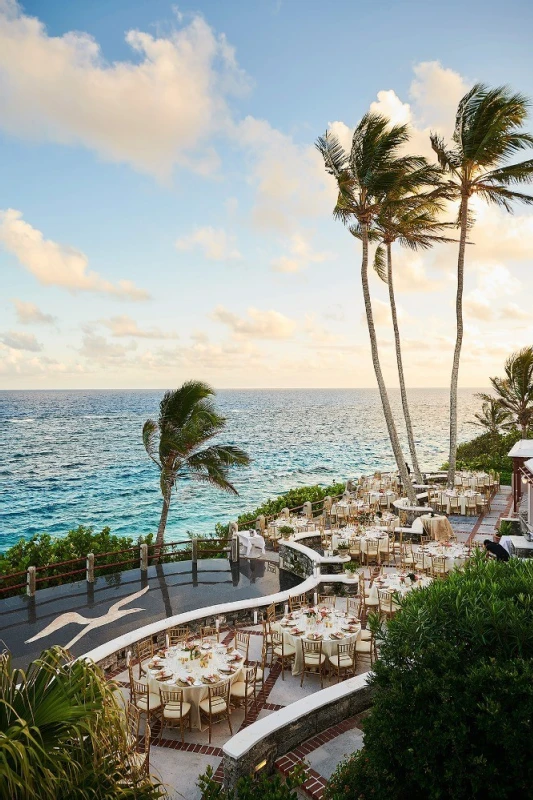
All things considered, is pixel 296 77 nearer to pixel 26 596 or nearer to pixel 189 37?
pixel 189 37

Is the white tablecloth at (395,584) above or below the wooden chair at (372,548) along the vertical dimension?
above

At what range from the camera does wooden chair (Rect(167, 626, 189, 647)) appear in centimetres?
1007

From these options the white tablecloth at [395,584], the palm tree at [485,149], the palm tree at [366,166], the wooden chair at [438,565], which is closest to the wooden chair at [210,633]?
the white tablecloth at [395,584]


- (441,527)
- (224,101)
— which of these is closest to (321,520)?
(441,527)

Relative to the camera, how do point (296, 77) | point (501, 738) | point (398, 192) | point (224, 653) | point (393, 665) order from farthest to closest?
1. point (398, 192)
2. point (296, 77)
3. point (224, 653)
4. point (393, 665)
5. point (501, 738)

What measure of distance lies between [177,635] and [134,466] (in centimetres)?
5896

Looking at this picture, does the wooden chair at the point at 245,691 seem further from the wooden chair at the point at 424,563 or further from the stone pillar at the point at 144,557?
the stone pillar at the point at 144,557

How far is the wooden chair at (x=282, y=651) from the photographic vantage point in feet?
31.0

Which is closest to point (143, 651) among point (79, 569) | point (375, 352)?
point (79, 569)

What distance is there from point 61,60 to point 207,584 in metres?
16.1

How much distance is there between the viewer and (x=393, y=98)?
20.8m

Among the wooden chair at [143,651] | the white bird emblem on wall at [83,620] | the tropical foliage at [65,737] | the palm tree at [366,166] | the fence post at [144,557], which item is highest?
the palm tree at [366,166]

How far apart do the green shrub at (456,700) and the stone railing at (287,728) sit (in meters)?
1.32

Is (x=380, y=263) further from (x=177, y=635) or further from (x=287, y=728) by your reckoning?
(x=287, y=728)
